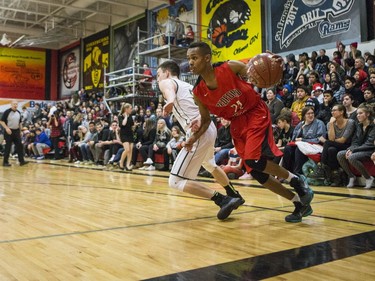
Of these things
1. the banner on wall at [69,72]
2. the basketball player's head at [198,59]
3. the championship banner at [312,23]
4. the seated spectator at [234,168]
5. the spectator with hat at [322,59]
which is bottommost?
the seated spectator at [234,168]

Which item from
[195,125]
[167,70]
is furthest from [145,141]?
[195,125]

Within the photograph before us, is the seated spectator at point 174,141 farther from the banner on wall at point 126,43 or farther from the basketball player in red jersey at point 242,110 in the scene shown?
the banner on wall at point 126,43

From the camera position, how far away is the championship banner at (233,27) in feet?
41.9

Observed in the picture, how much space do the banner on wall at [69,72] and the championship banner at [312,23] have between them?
515 inches

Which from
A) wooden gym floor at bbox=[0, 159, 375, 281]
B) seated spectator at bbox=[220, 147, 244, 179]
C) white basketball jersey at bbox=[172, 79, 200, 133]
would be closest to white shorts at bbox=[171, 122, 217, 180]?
white basketball jersey at bbox=[172, 79, 200, 133]

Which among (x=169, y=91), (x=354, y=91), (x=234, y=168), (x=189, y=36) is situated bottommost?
(x=234, y=168)

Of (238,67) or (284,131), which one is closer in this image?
(238,67)

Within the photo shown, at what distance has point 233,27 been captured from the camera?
13.4 m

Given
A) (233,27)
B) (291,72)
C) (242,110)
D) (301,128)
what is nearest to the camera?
(242,110)

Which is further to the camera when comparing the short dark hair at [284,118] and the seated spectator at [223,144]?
the seated spectator at [223,144]

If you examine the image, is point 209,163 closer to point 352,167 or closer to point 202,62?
point 202,62

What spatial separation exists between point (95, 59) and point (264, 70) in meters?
18.6

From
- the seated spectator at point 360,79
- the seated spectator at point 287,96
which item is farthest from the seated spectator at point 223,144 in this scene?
the seated spectator at point 360,79

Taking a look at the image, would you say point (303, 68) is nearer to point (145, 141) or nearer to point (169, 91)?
point (145, 141)
